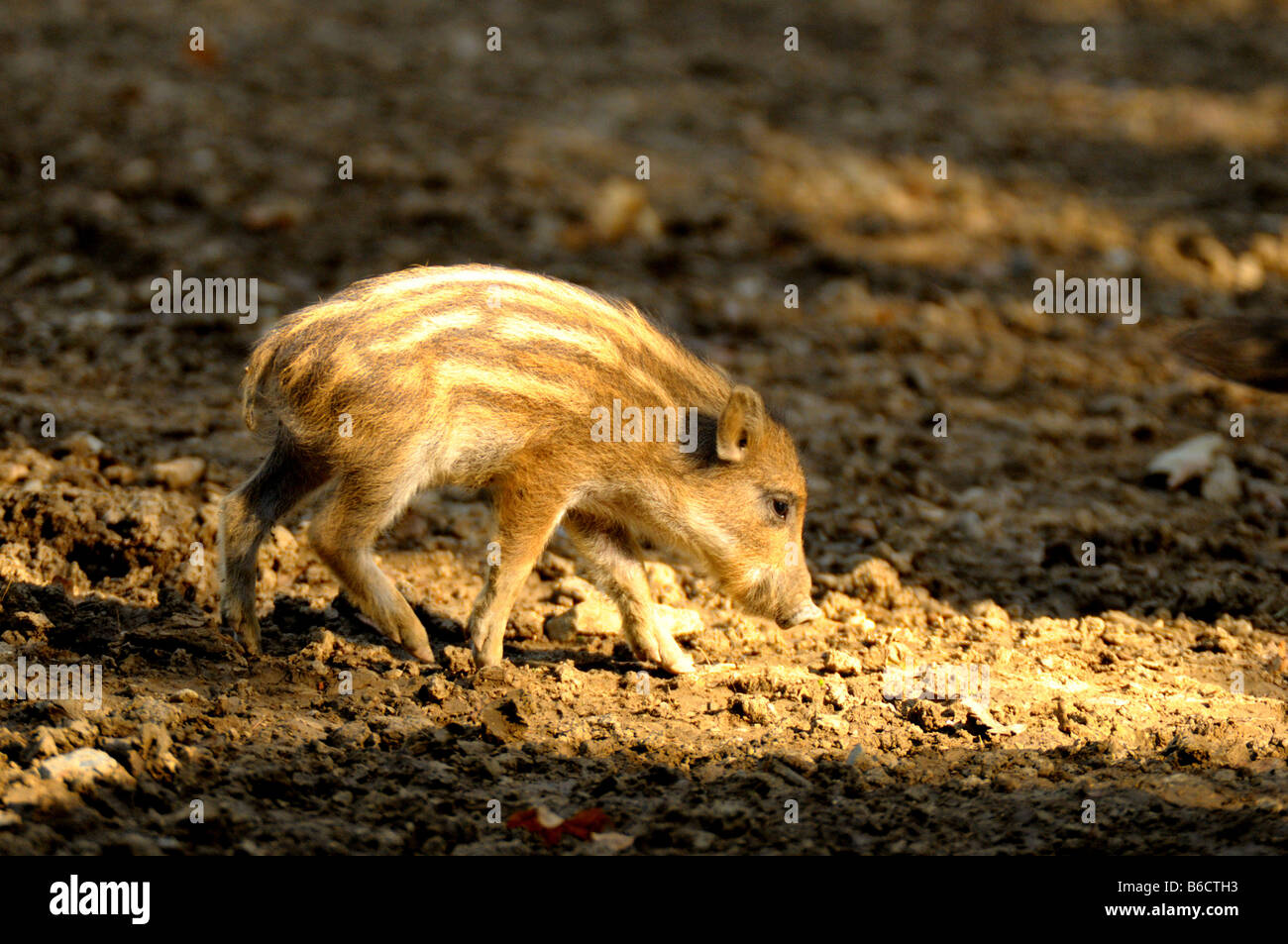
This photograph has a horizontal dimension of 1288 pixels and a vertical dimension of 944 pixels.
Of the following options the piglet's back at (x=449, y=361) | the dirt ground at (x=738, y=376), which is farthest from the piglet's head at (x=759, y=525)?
the piglet's back at (x=449, y=361)

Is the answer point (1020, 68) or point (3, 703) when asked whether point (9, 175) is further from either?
point (1020, 68)

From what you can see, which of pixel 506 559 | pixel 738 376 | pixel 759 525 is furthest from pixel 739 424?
pixel 738 376

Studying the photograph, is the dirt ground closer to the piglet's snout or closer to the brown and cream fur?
the piglet's snout

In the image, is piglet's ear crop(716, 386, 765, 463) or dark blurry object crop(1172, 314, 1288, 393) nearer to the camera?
piglet's ear crop(716, 386, 765, 463)

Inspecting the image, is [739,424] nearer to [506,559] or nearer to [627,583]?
[627,583]

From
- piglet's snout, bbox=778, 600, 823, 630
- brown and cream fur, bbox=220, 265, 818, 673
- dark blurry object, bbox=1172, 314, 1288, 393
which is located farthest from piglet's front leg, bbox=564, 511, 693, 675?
dark blurry object, bbox=1172, 314, 1288, 393

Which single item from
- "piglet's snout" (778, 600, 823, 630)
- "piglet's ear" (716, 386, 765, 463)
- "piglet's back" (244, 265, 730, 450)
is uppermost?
"piglet's back" (244, 265, 730, 450)

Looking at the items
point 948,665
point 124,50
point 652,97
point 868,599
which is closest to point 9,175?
point 124,50
